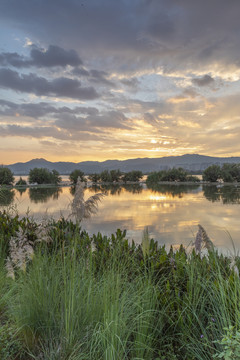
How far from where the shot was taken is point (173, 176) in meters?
47.3

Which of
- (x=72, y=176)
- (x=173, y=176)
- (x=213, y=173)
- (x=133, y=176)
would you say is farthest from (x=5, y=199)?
(x=133, y=176)

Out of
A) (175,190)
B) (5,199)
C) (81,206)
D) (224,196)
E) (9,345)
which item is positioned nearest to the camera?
(9,345)

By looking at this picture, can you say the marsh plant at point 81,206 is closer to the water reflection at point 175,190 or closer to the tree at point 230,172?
the water reflection at point 175,190

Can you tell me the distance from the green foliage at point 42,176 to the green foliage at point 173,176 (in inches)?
811

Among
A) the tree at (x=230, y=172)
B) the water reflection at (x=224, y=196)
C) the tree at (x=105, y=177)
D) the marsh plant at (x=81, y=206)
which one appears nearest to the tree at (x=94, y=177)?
the tree at (x=105, y=177)

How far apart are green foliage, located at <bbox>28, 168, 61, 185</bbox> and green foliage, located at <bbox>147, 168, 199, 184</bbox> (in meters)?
20.6

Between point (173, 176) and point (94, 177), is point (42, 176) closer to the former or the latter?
point (94, 177)

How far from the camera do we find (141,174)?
167 feet

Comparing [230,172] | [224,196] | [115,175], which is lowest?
[224,196]

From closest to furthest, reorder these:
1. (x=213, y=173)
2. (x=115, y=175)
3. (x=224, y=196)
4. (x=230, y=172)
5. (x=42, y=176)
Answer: (x=224, y=196)
(x=42, y=176)
(x=213, y=173)
(x=230, y=172)
(x=115, y=175)

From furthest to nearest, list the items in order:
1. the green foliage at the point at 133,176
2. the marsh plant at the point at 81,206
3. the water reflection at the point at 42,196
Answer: the green foliage at the point at 133,176
the water reflection at the point at 42,196
the marsh plant at the point at 81,206

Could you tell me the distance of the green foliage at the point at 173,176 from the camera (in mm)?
46353

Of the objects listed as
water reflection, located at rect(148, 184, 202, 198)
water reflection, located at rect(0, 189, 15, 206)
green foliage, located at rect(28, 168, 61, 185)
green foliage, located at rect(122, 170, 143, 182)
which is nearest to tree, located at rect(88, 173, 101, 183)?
green foliage, located at rect(122, 170, 143, 182)

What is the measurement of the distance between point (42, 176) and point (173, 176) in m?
25.5
